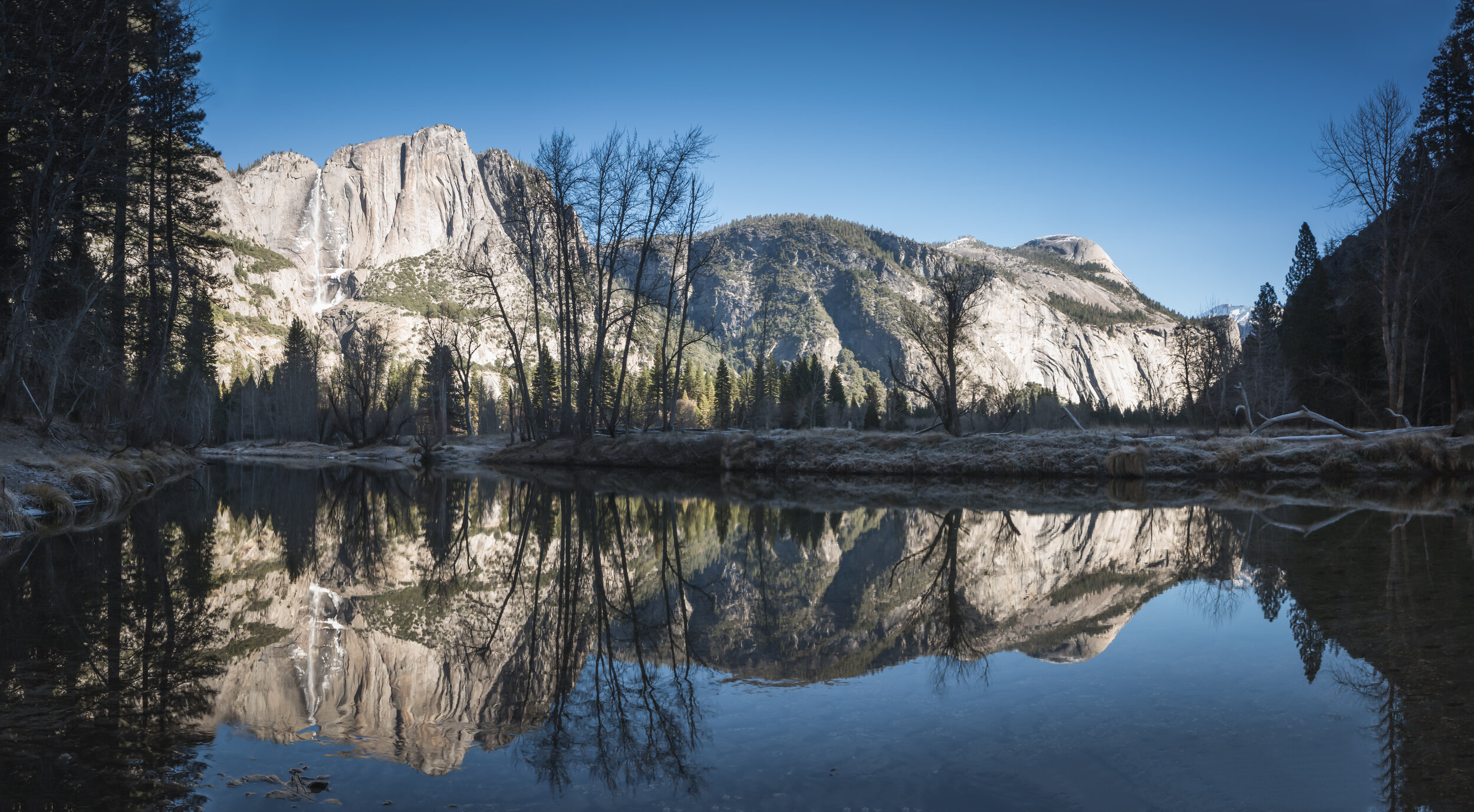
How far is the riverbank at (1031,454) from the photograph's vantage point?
1992 centimetres

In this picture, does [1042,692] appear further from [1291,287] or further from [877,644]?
[1291,287]

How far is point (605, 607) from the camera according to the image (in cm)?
635

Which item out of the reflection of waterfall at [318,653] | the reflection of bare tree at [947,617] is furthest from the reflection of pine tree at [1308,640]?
the reflection of waterfall at [318,653]

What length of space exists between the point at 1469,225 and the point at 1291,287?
38575 mm

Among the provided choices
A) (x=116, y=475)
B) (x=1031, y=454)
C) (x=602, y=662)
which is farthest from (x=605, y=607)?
(x=1031, y=454)

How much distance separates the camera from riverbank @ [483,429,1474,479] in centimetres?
1992

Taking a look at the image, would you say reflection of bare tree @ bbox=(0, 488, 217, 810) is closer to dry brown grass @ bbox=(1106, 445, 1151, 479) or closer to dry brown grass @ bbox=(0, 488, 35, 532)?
dry brown grass @ bbox=(0, 488, 35, 532)

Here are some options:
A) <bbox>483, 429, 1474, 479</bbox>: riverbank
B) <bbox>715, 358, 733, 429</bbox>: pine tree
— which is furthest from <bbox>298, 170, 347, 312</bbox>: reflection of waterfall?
<bbox>483, 429, 1474, 479</bbox>: riverbank

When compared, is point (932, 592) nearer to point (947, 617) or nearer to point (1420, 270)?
point (947, 617)

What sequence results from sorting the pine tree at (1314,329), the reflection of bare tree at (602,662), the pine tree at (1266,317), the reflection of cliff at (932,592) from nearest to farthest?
the reflection of bare tree at (602,662), the reflection of cliff at (932,592), the pine tree at (1314,329), the pine tree at (1266,317)

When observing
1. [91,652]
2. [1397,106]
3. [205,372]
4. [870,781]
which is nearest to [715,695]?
[870,781]

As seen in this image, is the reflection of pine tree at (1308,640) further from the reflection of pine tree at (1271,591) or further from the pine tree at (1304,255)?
the pine tree at (1304,255)

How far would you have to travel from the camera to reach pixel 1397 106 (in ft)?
76.3

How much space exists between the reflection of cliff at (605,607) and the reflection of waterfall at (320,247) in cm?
20155
